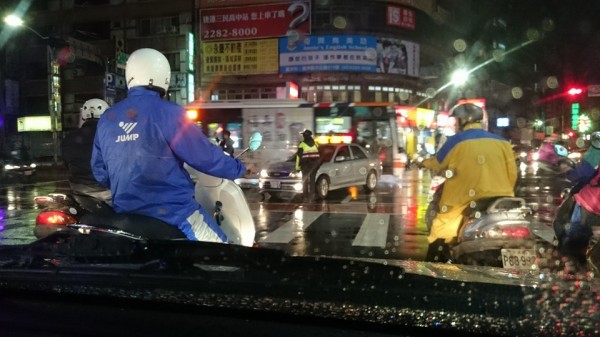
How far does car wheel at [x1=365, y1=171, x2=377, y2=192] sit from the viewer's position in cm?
1728

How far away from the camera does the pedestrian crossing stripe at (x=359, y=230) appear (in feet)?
28.4

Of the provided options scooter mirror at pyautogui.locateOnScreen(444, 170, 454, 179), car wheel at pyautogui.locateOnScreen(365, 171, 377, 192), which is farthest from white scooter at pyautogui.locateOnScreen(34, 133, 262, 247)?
car wheel at pyautogui.locateOnScreen(365, 171, 377, 192)

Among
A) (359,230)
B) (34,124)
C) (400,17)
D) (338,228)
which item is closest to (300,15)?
Result: (400,17)

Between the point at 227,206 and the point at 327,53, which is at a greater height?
the point at 327,53

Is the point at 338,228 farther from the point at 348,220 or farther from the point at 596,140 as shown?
the point at 596,140

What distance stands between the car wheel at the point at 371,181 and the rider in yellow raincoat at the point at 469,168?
501 inches

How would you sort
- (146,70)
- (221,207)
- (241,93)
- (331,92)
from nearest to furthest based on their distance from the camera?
(146,70) < (221,207) < (331,92) < (241,93)

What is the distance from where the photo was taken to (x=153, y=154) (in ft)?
9.18

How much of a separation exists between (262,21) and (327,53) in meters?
4.86

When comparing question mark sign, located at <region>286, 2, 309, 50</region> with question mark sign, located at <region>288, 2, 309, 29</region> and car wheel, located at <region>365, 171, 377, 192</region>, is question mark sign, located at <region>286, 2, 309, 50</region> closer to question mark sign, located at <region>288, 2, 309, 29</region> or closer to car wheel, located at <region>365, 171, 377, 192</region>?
question mark sign, located at <region>288, 2, 309, 29</region>

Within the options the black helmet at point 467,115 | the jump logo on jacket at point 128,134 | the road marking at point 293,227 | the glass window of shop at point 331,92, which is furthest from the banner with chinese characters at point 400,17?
the jump logo on jacket at point 128,134

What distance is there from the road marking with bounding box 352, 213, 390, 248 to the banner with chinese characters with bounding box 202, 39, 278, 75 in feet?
86.1

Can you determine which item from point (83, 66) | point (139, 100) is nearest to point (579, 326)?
point (139, 100)

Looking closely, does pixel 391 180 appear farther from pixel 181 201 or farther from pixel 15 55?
pixel 15 55
